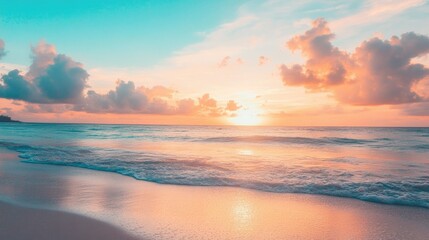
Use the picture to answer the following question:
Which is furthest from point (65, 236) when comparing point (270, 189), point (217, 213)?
point (270, 189)

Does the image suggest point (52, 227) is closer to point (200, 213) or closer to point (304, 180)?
point (200, 213)

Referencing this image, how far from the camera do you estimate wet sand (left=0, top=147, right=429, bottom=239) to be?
19.2ft

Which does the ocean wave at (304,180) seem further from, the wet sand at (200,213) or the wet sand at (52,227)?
the wet sand at (52,227)

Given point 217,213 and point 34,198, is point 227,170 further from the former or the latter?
point 34,198

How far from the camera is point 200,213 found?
22.8 ft

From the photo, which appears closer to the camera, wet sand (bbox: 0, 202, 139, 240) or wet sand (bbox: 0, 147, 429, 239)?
wet sand (bbox: 0, 202, 139, 240)

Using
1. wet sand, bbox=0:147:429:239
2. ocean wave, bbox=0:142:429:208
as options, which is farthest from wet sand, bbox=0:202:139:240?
ocean wave, bbox=0:142:429:208

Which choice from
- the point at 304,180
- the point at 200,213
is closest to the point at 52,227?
the point at 200,213

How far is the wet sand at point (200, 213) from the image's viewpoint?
19.2 ft

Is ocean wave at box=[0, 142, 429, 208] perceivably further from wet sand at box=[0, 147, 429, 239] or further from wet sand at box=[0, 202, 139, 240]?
wet sand at box=[0, 202, 139, 240]

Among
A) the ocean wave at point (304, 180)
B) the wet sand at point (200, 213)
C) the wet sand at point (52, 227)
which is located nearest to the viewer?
the wet sand at point (52, 227)

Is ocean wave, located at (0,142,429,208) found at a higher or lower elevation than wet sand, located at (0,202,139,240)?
higher

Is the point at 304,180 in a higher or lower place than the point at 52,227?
higher

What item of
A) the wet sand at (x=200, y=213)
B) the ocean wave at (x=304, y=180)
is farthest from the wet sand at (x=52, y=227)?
the ocean wave at (x=304, y=180)
